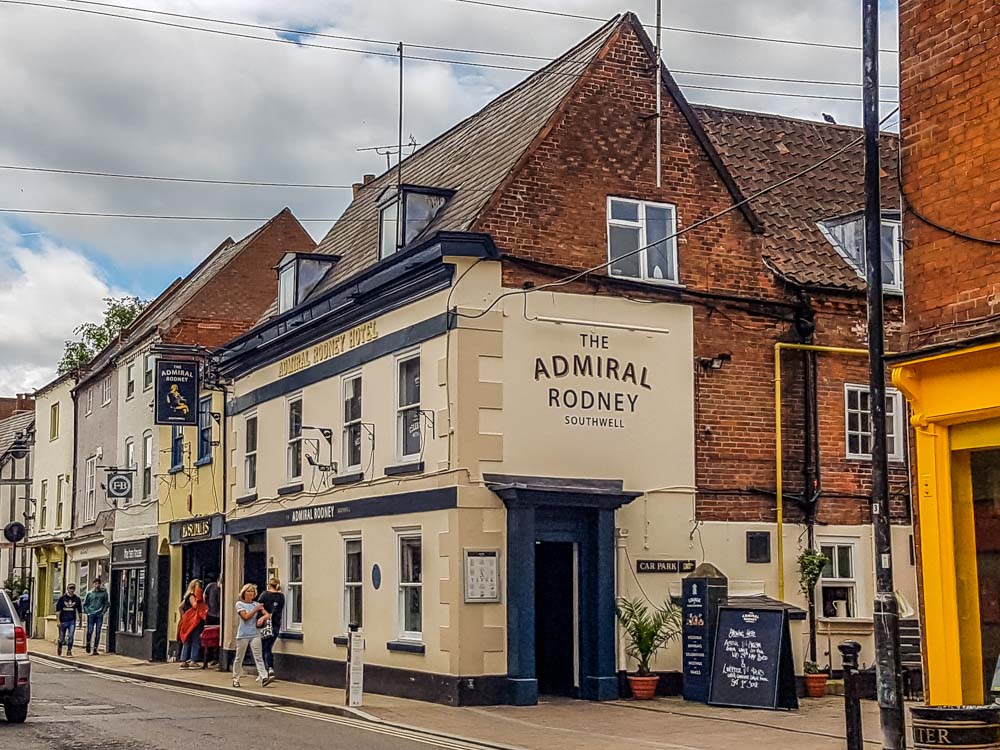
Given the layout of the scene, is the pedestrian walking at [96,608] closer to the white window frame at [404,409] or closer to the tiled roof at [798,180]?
the white window frame at [404,409]

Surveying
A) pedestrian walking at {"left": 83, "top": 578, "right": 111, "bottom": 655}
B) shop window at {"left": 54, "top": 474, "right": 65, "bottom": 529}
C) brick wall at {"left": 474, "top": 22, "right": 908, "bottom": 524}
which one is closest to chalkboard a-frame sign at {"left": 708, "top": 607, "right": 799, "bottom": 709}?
brick wall at {"left": 474, "top": 22, "right": 908, "bottom": 524}

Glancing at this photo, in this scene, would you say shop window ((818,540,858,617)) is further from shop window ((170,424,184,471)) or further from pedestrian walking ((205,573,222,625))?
shop window ((170,424,184,471))

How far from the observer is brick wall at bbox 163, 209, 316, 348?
33688 mm

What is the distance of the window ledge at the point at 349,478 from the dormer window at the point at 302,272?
4.74 m

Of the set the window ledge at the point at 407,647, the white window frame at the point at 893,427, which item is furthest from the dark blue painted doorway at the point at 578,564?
the white window frame at the point at 893,427

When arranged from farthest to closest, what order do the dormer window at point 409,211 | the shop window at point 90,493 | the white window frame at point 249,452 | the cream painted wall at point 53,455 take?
the cream painted wall at point 53,455
the shop window at point 90,493
the white window frame at point 249,452
the dormer window at point 409,211

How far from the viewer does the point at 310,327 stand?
24031 mm

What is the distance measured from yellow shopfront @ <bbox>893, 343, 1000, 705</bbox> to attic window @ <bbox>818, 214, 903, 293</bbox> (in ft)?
31.2

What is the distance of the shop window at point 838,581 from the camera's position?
2181cm

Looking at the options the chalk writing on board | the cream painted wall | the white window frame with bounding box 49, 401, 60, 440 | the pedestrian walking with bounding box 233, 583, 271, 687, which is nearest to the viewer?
the chalk writing on board

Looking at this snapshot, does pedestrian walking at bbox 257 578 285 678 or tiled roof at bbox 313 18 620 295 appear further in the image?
pedestrian walking at bbox 257 578 285 678

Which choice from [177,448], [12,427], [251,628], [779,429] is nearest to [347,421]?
[251,628]

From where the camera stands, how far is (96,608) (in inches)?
1374

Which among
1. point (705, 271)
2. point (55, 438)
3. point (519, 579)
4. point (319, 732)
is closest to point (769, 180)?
point (705, 271)
